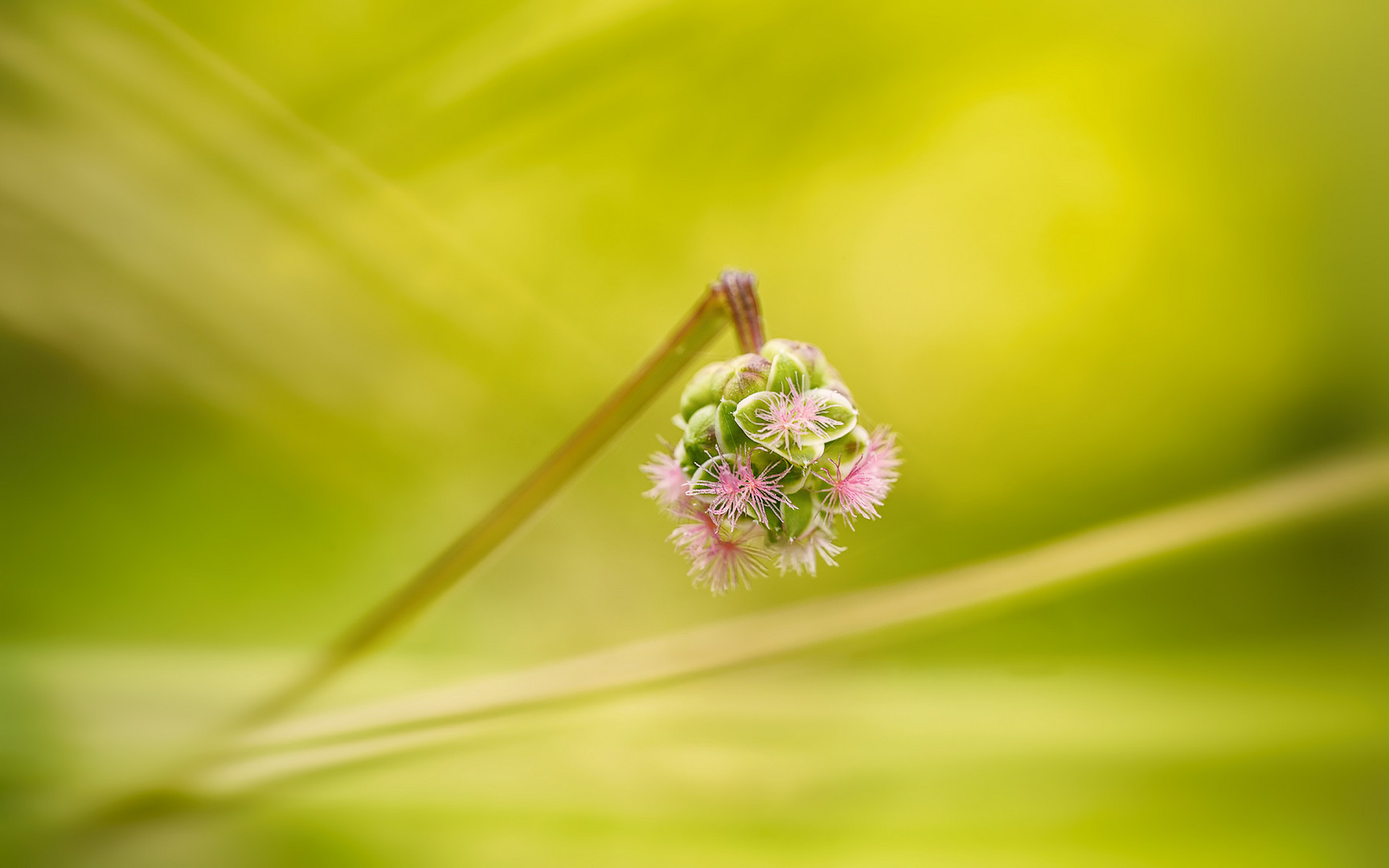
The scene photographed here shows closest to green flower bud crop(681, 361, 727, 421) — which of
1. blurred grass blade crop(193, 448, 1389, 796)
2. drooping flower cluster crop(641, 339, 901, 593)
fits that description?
drooping flower cluster crop(641, 339, 901, 593)

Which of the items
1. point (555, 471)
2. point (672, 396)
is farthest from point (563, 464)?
point (672, 396)

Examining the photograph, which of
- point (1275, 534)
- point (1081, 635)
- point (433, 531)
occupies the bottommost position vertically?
point (433, 531)

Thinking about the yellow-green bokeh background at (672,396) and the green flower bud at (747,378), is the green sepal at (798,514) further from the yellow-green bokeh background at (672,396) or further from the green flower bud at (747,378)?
the yellow-green bokeh background at (672,396)

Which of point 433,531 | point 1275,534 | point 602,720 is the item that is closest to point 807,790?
point 602,720

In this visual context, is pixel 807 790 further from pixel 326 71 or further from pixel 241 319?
pixel 326 71

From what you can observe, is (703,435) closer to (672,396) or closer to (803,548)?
(803,548)

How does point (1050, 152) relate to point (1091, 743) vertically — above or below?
above
